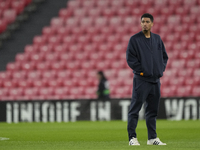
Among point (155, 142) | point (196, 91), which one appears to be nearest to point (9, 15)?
point (196, 91)

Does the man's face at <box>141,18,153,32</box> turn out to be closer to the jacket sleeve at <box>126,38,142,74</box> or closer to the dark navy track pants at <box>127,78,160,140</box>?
the jacket sleeve at <box>126,38,142,74</box>

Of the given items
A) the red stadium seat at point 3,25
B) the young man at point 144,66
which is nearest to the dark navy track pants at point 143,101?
the young man at point 144,66

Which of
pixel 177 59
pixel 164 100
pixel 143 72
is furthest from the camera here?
pixel 177 59

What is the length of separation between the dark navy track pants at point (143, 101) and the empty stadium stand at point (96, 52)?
8.38 meters

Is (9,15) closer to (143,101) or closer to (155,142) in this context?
(143,101)

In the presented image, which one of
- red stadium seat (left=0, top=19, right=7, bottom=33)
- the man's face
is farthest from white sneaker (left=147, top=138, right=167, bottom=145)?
red stadium seat (left=0, top=19, right=7, bottom=33)

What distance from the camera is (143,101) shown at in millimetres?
5664

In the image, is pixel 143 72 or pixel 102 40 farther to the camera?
pixel 102 40

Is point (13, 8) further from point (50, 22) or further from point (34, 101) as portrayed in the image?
point (34, 101)

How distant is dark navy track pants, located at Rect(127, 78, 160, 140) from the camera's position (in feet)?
18.5

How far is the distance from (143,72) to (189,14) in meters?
10.8

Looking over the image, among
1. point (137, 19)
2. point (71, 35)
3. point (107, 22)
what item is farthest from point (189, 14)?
point (71, 35)

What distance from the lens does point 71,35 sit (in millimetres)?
16016

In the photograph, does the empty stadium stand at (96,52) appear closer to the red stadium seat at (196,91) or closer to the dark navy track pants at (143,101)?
the red stadium seat at (196,91)
